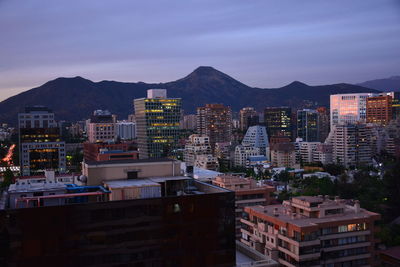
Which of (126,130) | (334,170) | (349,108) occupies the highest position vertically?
(349,108)

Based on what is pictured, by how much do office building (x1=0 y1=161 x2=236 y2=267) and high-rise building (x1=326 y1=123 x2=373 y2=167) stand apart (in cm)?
2661

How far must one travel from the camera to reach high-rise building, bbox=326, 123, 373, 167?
28891 mm

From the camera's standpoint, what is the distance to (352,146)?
1141 inches

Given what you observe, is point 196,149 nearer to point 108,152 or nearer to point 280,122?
point 108,152

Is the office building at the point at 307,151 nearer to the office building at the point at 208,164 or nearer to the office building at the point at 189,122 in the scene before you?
the office building at the point at 208,164

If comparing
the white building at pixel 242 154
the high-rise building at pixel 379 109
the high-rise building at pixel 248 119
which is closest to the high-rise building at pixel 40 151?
the white building at pixel 242 154

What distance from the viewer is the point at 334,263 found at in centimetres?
732

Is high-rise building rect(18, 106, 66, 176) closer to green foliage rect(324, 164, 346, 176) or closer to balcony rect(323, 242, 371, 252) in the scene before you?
green foliage rect(324, 164, 346, 176)

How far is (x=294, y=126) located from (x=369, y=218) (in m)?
44.6

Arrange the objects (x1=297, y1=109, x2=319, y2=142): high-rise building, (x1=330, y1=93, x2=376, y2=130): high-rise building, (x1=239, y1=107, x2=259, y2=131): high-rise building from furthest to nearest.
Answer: (x1=239, y1=107, x2=259, y2=131): high-rise building → (x1=330, y1=93, x2=376, y2=130): high-rise building → (x1=297, y1=109, x2=319, y2=142): high-rise building

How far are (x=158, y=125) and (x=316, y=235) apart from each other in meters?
26.0

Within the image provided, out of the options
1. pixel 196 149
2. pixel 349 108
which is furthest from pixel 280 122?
pixel 196 149

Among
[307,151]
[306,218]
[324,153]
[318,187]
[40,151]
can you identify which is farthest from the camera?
[307,151]

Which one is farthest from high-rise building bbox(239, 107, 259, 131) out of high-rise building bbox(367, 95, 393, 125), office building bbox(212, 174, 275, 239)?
office building bbox(212, 174, 275, 239)
